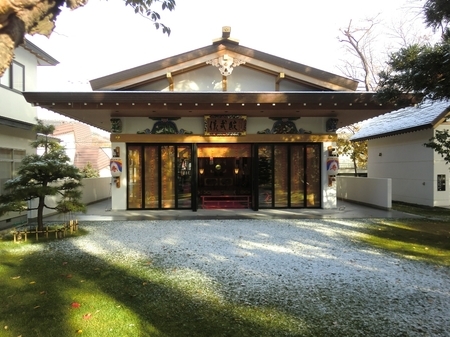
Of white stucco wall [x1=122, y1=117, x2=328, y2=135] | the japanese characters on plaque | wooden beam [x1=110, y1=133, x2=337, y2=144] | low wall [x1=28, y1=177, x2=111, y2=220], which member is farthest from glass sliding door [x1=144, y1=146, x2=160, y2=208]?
low wall [x1=28, y1=177, x2=111, y2=220]

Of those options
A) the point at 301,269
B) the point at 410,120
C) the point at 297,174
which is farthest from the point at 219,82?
the point at 410,120

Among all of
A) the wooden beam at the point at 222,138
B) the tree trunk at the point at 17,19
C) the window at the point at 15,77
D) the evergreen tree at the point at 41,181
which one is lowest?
the evergreen tree at the point at 41,181

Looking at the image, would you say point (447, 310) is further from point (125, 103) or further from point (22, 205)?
point (125, 103)

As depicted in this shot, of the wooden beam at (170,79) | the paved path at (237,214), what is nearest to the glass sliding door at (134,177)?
the paved path at (237,214)

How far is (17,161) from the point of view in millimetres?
9039

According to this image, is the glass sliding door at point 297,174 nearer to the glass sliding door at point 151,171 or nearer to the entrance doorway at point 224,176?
the entrance doorway at point 224,176

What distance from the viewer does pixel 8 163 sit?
864 cm

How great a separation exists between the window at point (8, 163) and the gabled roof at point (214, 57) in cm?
295

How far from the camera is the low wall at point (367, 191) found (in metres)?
Answer: 10.6

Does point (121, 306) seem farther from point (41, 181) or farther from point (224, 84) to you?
point (224, 84)

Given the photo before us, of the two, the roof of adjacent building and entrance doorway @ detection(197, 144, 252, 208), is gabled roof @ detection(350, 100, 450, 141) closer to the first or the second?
entrance doorway @ detection(197, 144, 252, 208)

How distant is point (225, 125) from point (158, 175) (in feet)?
9.06

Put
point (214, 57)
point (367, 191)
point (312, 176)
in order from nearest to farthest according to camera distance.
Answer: point (214, 57) → point (312, 176) → point (367, 191)

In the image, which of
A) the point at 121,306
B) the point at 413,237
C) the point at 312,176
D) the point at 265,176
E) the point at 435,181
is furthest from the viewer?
the point at 435,181
